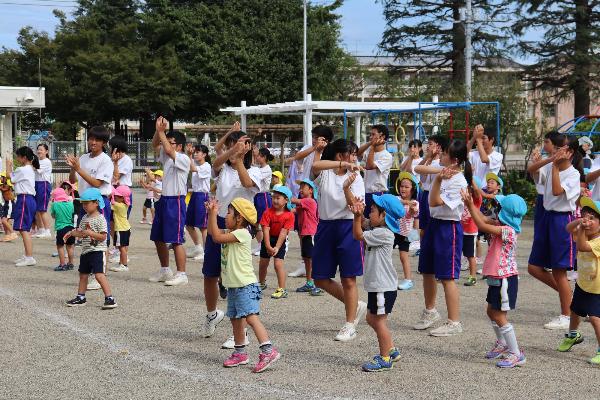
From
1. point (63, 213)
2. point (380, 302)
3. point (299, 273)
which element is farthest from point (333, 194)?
point (63, 213)

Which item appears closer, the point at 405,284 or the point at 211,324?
the point at 211,324

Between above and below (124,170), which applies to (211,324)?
below

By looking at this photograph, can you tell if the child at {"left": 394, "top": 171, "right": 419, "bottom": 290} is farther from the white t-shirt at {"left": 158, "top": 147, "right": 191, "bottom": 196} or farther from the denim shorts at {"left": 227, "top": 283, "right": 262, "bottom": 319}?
the denim shorts at {"left": 227, "top": 283, "right": 262, "bottom": 319}

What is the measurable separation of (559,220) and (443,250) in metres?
1.20

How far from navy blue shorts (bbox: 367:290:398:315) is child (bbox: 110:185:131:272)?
5754 millimetres

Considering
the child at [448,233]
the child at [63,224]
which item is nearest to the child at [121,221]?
the child at [63,224]

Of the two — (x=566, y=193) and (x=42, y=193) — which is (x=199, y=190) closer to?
(x=42, y=193)

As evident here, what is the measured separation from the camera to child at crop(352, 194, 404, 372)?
239 inches

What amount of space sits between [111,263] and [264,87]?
1280 inches

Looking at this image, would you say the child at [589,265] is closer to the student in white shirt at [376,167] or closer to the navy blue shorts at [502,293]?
the navy blue shorts at [502,293]

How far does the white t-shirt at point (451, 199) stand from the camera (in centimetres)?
708

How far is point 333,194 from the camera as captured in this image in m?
7.07

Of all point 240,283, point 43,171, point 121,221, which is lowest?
point 240,283

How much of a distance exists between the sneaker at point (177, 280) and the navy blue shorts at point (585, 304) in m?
4.93
